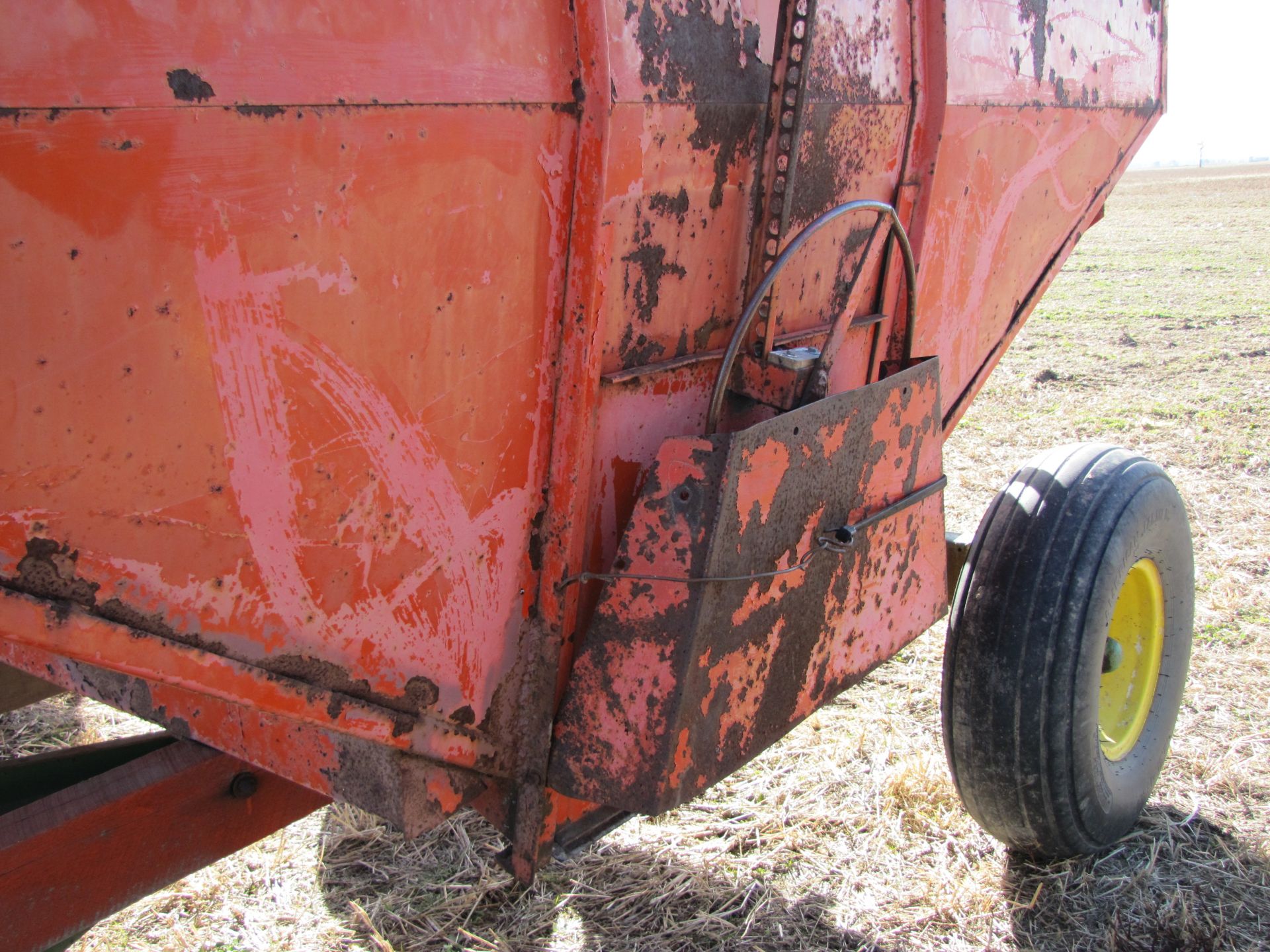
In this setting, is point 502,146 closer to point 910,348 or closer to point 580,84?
point 580,84

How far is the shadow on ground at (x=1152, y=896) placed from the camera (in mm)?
2436

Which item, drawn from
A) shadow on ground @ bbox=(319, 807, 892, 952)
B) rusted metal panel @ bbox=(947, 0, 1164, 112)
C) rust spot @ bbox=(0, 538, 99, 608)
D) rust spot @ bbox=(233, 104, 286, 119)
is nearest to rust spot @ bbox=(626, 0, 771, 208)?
rust spot @ bbox=(233, 104, 286, 119)

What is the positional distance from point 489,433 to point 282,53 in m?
0.59

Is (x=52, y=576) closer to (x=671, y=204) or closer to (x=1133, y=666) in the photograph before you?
(x=671, y=204)

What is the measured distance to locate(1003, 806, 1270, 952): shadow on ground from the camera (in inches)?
95.9

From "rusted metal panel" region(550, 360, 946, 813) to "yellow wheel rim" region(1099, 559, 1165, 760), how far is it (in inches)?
44.4

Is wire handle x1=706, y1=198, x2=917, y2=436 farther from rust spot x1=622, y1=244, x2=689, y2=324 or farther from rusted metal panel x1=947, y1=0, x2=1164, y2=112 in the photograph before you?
rusted metal panel x1=947, y1=0, x2=1164, y2=112

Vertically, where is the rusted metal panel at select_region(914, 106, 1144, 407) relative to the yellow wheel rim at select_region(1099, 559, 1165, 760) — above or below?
above

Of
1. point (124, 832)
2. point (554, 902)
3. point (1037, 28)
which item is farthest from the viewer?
point (1037, 28)

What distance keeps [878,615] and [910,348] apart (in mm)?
583

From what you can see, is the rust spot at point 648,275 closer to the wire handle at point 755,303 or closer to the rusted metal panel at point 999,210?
the wire handle at point 755,303

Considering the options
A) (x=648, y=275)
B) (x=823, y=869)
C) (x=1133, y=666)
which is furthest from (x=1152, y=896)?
(x=648, y=275)

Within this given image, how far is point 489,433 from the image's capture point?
1.60m

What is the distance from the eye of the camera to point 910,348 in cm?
233
